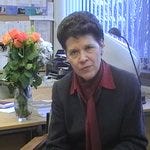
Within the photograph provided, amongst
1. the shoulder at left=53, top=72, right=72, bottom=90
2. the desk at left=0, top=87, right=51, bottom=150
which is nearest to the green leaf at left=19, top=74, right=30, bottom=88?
the desk at left=0, top=87, right=51, bottom=150

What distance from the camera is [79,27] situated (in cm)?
157

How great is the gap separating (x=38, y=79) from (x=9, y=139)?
0.42 m

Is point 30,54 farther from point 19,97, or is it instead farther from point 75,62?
point 75,62

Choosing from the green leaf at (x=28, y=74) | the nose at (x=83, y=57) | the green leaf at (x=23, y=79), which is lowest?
the green leaf at (x=23, y=79)

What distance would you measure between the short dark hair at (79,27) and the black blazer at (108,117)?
24cm

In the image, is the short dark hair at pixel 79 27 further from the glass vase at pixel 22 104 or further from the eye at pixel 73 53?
the glass vase at pixel 22 104

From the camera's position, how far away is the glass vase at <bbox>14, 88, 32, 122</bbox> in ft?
7.13

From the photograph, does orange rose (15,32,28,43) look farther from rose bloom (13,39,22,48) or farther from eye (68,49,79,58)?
eye (68,49,79,58)

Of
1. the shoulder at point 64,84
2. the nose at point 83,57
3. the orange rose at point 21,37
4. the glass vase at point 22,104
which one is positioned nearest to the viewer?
the nose at point 83,57

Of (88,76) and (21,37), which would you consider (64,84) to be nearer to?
(88,76)

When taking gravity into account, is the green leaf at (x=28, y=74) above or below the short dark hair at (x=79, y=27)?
below

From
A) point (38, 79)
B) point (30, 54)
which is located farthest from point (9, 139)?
point (30, 54)

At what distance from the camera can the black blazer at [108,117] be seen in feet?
5.33

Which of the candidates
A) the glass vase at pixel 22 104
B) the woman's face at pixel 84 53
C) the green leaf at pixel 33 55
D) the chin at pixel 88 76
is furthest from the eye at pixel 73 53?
the glass vase at pixel 22 104
